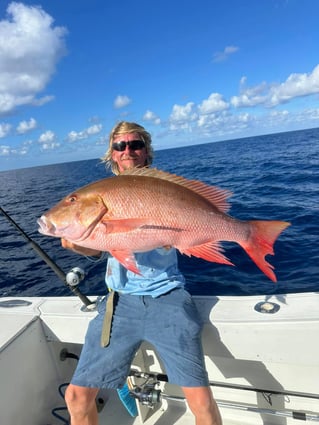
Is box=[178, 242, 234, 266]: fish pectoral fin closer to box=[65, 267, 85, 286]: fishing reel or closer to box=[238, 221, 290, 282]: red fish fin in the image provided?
box=[238, 221, 290, 282]: red fish fin

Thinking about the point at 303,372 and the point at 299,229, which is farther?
the point at 299,229

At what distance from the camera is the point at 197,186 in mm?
2303

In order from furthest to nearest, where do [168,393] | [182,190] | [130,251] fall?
[168,393], [182,190], [130,251]

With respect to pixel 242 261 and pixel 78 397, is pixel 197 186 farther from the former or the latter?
pixel 242 261

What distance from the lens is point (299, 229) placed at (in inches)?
335

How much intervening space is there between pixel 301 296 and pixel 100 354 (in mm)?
1712

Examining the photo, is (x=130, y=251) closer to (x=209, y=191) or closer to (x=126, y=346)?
(x=209, y=191)

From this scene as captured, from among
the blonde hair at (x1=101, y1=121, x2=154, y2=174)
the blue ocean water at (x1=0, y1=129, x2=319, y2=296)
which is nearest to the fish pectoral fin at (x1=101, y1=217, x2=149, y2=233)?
the blonde hair at (x1=101, y1=121, x2=154, y2=174)

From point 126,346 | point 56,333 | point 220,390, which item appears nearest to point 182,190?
point 126,346

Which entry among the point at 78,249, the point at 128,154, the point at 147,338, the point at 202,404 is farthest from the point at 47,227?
the point at 202,404

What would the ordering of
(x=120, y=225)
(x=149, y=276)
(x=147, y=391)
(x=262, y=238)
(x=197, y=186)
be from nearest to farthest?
(x=120, y=225)
(x=262, y=238)
(x=197, y=186)
(x=149, y=276)
(x=147, y=391)

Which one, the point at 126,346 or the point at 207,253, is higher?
the point at 207,253

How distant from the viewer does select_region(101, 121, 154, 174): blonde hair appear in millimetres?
3281

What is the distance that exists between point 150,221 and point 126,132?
1.44 m
